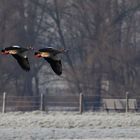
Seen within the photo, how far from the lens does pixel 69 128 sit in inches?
984

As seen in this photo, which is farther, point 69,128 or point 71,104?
point 71,104

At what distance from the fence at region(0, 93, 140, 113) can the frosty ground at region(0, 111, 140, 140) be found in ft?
25.3

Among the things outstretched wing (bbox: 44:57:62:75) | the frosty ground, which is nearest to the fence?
the frosty ground

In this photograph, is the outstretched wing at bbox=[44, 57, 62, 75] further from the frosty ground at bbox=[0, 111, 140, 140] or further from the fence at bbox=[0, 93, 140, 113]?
the fence at bbox=[0, 93, 140, 113]

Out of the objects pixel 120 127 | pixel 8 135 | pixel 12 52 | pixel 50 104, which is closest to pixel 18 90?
pixel 50 104

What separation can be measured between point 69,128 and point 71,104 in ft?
58.4

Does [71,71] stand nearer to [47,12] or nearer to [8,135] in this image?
[47,12]

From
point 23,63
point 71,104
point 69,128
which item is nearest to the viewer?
point 23,63

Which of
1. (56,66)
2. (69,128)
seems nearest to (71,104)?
(69,128)

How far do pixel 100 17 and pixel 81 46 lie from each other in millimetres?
3336

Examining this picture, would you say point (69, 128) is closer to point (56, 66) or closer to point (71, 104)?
point (56, 66)

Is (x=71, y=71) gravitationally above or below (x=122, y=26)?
below

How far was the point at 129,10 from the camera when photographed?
53.7 m

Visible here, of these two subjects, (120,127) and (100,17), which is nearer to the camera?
(120,127)
